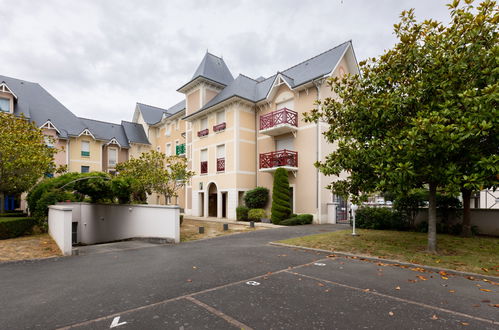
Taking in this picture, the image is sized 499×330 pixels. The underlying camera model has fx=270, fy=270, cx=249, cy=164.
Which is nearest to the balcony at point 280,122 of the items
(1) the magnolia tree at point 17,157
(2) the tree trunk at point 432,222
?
(2) the tree trunk at point 432,222

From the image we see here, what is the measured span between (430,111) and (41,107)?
34201mm

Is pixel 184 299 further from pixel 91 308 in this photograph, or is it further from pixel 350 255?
pixel 350 255

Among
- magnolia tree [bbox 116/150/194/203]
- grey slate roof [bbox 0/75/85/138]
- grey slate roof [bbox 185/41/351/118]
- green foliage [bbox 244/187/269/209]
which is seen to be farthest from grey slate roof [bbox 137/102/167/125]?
green foliage [bbox 244/187/269/209]

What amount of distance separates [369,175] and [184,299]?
6.47m

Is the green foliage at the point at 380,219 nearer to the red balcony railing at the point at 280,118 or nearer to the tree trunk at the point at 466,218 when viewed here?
the tree trunk at the point at 466,218

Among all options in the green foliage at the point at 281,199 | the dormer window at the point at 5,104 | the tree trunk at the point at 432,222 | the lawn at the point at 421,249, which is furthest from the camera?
the dormer window at the point at 5,104

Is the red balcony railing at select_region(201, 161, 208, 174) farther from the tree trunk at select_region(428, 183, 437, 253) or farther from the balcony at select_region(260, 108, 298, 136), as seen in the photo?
the tree trunk at select_region(428, 183, 437, 253)

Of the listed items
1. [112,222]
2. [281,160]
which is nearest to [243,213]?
[281,160]

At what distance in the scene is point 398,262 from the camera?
23.3 feet

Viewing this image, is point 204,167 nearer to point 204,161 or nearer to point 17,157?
point 204,161

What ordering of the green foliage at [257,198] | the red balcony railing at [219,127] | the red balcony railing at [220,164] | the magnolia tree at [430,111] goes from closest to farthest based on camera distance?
the magnolia tree at [430,111], the green foliage at [257,198], the red balcony railing at [219,127], the red balcony railing at [220,164]

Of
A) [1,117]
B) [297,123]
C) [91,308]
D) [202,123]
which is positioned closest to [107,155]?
[202,123]

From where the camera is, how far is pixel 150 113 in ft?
119

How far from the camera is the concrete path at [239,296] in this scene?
12.6 feet
